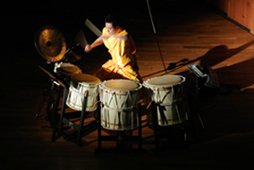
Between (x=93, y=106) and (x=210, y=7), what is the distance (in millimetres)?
6301

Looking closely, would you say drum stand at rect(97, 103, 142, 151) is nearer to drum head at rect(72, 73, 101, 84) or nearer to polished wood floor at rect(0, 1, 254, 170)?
polished wood floor at rect(0, 1, 254, 170)

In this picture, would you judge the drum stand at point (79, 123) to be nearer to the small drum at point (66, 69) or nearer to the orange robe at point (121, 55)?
the small drum at point (66, 69)

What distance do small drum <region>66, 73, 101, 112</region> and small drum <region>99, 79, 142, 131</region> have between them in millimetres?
150

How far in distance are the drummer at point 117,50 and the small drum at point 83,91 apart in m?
0.62

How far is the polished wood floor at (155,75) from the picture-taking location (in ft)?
19.1

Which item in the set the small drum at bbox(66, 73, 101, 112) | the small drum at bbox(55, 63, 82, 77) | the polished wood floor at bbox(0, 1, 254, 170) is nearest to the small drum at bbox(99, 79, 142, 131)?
the small drum at bbox(66, 73, 101, 112)

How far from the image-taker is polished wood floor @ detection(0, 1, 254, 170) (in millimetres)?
5832

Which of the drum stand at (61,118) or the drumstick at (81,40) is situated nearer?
the drum stand at (61,118)

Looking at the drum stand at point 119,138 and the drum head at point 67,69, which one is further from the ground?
the drum head at point 67,69

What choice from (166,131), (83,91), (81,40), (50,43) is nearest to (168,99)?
(166,131)

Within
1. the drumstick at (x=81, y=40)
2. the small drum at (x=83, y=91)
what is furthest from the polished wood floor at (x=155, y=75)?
the drumstick at (x=81, y=40)

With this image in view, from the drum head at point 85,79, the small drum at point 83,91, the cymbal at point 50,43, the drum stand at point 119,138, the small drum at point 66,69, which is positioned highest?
the cymbal at point 50,43

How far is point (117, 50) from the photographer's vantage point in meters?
6.72

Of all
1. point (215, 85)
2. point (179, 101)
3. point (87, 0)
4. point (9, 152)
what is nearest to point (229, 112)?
point (215, 85)
